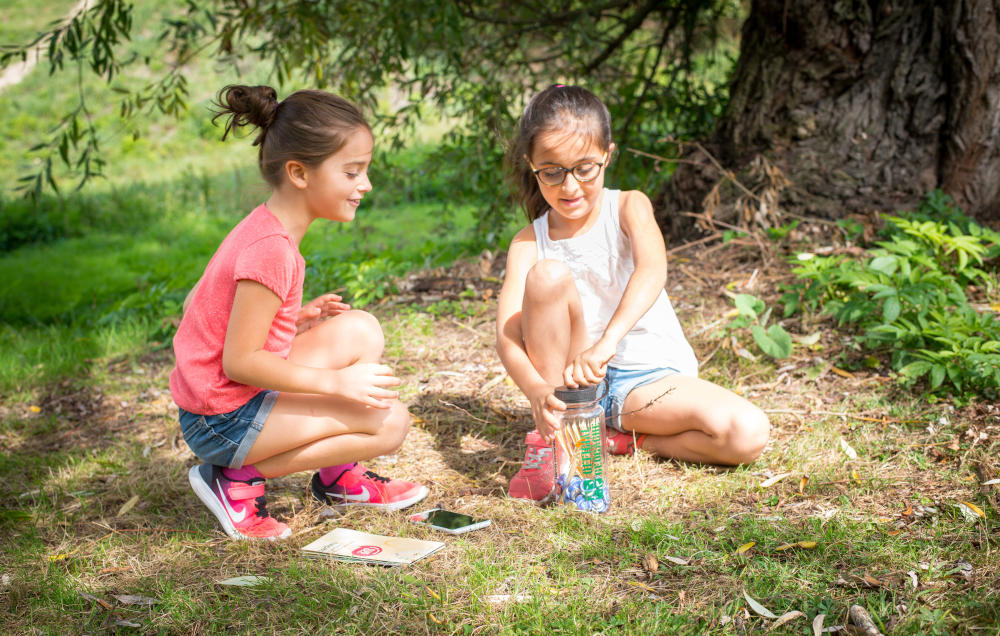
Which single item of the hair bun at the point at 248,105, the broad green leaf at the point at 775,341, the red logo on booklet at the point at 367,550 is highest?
the hair bun at the point at 248,105

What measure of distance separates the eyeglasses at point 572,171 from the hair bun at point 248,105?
82 cm

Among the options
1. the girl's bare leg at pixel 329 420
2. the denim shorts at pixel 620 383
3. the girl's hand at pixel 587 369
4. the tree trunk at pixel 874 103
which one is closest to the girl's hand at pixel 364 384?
the girl's bare leg at pixel 329 420

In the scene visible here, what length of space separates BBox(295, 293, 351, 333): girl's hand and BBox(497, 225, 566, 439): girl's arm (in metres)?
0.52

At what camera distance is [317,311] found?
8.42 feet

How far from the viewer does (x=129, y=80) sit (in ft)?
49.0

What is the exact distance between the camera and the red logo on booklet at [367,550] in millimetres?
2182

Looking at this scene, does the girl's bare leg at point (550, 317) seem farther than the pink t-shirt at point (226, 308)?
Yes

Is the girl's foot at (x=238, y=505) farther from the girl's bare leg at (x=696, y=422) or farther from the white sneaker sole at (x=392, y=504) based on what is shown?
the girl's bare leg at (x=696, y=422)

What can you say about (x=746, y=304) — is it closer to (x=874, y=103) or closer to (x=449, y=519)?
(x=874, y=103)

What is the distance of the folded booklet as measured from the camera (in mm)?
2160

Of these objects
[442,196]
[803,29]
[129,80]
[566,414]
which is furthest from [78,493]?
[129,80]

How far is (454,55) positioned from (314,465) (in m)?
3.07

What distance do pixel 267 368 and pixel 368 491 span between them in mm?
616

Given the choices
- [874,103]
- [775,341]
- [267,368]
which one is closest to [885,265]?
[775,341]
